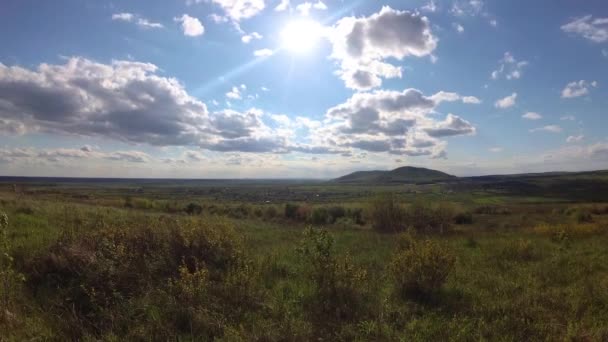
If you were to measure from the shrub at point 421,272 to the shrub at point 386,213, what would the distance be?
806 inches

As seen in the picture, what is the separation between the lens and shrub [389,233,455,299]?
6910 mm

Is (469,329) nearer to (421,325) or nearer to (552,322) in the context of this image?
(421,325)

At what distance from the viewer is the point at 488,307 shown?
616cm

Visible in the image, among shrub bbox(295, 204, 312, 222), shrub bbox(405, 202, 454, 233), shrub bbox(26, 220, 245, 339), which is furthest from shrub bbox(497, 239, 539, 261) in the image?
shrub bbox(295, 204, 312, 222)

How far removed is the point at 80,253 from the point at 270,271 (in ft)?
13.2

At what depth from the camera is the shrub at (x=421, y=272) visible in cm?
691

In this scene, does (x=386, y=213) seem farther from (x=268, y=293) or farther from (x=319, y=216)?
(x=268, y=293)

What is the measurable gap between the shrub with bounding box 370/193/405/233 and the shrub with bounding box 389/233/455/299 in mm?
20481

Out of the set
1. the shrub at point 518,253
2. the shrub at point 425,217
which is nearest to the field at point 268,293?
the shrub at point 518,253

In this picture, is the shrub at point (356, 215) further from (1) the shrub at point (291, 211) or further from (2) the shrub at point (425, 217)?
(2) the shrub at point (425, 217)

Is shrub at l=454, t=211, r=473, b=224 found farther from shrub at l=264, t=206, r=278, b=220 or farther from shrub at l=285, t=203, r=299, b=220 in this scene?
shrub at l=264, t=206, r=278, b=220

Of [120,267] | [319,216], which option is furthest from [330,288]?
[319,216]

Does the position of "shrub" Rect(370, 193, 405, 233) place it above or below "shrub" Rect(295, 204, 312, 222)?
above

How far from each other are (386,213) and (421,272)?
22.0m
